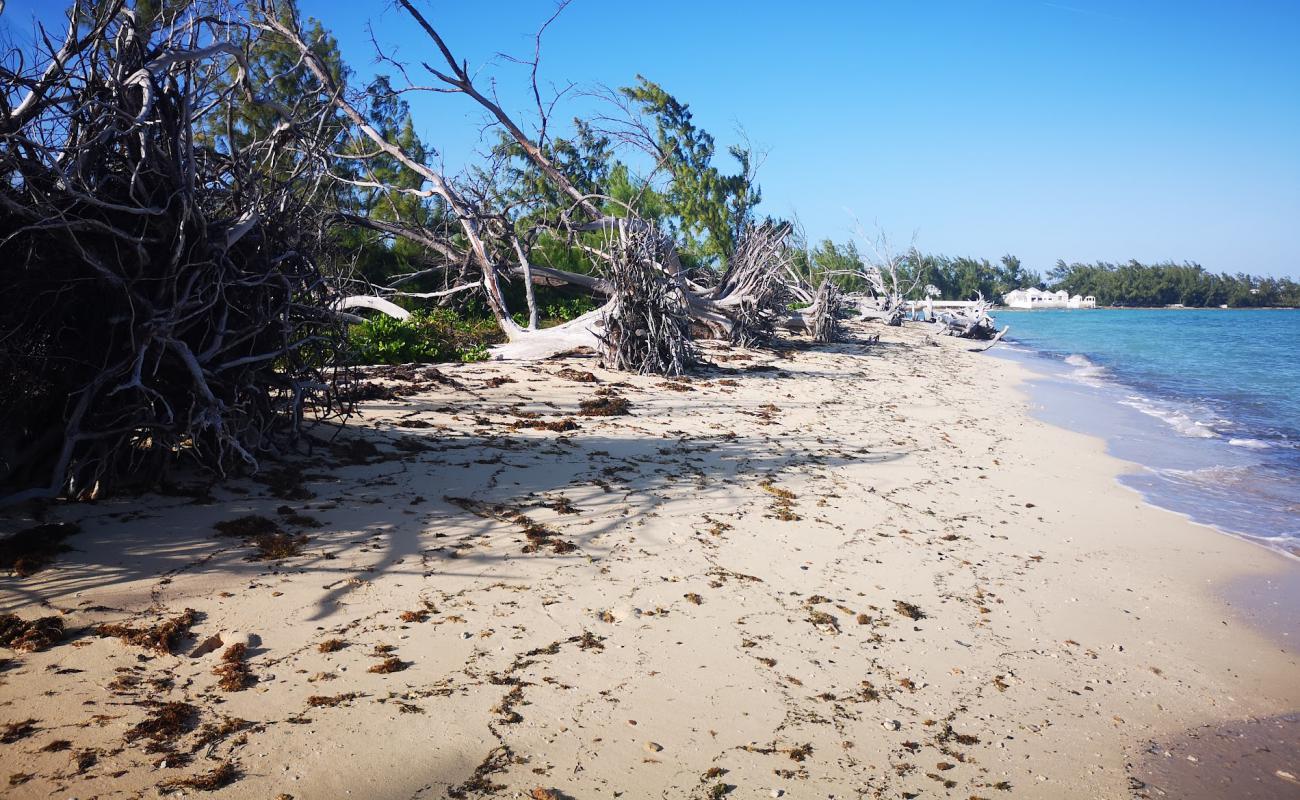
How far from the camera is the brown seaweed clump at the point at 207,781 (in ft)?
6.22

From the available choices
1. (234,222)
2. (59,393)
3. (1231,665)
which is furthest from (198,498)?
(1231,665)

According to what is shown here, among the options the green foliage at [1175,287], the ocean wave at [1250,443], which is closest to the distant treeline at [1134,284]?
the green foliage at [1175,287]

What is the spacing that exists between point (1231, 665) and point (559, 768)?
2.90 m

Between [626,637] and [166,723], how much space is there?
1.45m

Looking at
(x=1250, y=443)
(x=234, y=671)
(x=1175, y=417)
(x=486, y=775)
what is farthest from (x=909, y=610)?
(x=1175, y=417)

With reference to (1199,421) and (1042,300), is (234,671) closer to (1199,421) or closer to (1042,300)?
(1199,421)

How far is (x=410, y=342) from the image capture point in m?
9.79

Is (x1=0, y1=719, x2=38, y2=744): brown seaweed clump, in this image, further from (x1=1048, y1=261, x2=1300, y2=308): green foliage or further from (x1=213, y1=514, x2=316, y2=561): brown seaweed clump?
(x1=1048, y1=261, x2=1300, y2=308): green foliage

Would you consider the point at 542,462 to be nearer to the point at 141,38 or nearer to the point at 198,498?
the point at 198,498

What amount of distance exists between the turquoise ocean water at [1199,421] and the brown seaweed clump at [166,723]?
5849 mm

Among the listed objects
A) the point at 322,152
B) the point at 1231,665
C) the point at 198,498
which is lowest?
the point at 1231,665

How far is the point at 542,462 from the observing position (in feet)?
16.5

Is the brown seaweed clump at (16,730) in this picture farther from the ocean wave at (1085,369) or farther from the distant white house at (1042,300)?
the distant white house at (1042,300)

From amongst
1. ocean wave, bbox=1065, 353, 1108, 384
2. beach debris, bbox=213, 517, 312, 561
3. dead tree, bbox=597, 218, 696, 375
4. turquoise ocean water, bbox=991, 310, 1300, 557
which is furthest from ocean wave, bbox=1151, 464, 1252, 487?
ocean wave, bbox=1065, 353, 1108, 384
